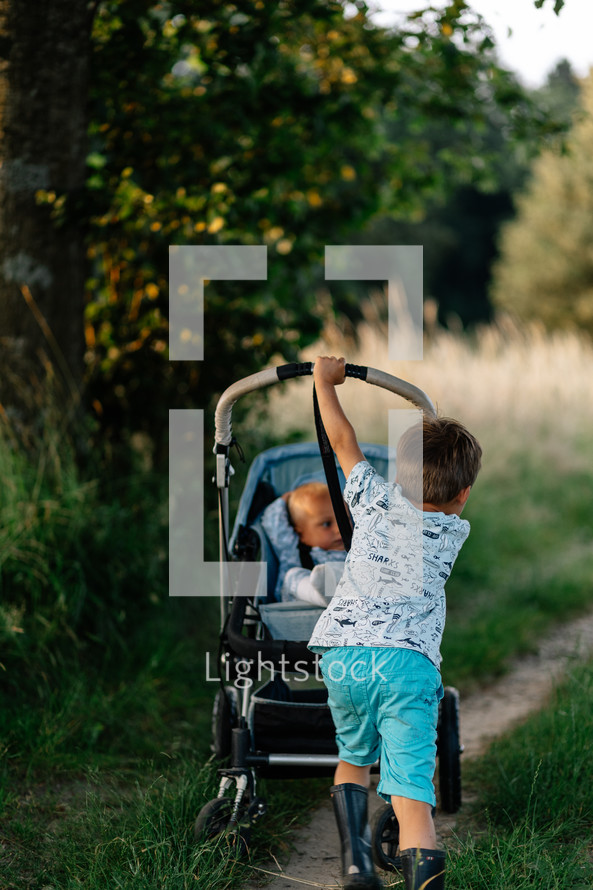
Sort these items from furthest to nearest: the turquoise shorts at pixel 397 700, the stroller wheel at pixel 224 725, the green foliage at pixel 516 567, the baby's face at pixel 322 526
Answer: the green foliage at pixel 516 567
the baby's face at pixel 322 526
the stroller wheel at pixel 224 725
the turquoise shorts at pixel 397 700

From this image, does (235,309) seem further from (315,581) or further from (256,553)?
(315,581)

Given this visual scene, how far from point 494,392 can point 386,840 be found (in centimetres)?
701

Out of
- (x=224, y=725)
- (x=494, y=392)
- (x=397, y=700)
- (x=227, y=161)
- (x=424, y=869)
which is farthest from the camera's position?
(x=494, y=392)

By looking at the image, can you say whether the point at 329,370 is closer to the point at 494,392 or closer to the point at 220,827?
the point at 220,827

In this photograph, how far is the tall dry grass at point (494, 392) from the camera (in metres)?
8.04

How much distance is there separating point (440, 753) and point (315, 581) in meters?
0.78

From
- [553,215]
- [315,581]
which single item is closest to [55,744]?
[315,581]

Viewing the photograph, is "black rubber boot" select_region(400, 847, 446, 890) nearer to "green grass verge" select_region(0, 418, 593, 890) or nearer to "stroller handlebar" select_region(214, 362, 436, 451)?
"green grass verge" select_region(0, 418, 593, 890)

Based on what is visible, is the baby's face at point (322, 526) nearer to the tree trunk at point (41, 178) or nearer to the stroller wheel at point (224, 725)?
the stroller wheel at point (224, 725)

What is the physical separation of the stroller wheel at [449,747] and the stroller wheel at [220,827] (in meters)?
0.75

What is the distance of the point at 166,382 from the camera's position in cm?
482

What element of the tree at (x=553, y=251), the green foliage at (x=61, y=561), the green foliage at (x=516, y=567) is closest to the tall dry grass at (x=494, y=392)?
the green foliage at (x=516, y=567)

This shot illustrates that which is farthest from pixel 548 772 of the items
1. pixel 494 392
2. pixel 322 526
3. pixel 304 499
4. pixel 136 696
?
pixel 494 392

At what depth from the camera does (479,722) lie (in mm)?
4039
